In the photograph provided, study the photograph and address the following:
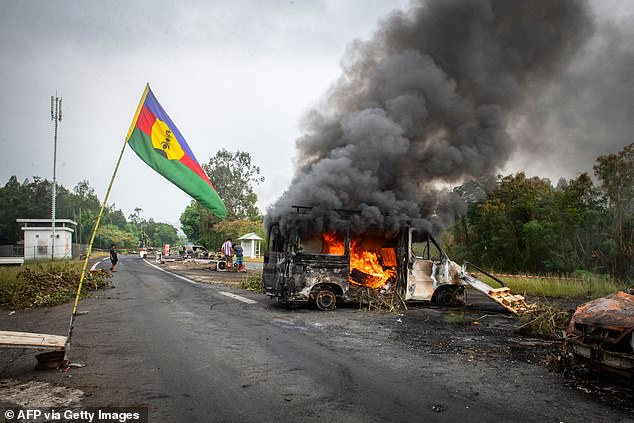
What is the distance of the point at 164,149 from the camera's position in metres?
6.61

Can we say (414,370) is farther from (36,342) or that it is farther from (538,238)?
(538,238)

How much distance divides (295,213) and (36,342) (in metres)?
6.03

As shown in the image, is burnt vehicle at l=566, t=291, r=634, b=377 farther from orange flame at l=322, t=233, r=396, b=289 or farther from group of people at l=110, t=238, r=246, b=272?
group of people at l=110, t=238, r=246, b=272

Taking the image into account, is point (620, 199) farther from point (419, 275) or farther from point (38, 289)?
point (38, 289)

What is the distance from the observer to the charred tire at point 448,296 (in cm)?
1028

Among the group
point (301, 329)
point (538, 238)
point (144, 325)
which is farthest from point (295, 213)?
point (538, 238)

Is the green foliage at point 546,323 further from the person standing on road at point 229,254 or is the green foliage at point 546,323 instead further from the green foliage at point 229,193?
the green foliage at point 229,193

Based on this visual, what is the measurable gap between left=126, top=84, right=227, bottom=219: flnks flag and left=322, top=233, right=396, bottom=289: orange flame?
3664mm

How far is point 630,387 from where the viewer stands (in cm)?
441

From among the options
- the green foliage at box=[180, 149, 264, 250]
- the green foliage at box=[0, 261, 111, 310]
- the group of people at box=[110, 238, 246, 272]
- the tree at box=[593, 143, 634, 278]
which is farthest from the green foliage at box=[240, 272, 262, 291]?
the green foliage at box=[180, 149, 264, 250]

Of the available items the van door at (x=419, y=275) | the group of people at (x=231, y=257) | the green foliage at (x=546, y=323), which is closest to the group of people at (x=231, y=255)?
the group of people at (x=231, y=257)

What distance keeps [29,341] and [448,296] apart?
878 centimetres

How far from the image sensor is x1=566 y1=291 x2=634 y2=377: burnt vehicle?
13.8 ft

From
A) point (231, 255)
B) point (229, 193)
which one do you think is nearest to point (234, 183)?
Result: point (229, 193)
